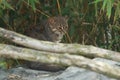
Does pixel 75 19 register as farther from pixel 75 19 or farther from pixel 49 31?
pixel 49 31

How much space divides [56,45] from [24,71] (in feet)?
2.01

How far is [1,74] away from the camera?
363 centimetres

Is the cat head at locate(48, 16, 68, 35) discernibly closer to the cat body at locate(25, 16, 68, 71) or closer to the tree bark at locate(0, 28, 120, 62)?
the cat body at locate(25, 16, 68, 71)

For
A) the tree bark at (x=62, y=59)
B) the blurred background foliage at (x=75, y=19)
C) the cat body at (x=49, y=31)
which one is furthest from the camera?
the blurred background foliage at (x=75, y=19)

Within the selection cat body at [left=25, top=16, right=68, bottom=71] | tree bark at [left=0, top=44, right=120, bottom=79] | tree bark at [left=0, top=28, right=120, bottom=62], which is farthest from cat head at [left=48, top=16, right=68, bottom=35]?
tree bark at [left=0, top=44, right=120, bottom=79]

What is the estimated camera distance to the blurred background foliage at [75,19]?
4.30 metres

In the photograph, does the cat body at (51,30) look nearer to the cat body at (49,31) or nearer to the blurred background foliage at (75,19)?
the cat body at (49,31)

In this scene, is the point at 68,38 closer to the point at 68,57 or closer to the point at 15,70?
the point at 15,70

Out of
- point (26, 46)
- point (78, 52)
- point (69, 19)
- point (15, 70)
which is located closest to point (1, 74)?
point (15, 70)

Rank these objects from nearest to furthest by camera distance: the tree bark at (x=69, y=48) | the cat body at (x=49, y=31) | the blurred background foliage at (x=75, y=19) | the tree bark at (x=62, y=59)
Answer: the tree bark at (x=62, y=59) < the tree bark at (x=69, y=48) < the cat body at (x=49, y=31) < the blurred background foliage at (x=75, y=19)

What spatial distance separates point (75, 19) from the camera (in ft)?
14.5

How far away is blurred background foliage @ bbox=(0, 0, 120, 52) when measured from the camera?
4305 millimetres

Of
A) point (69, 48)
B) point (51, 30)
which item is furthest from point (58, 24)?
point (69, 48)

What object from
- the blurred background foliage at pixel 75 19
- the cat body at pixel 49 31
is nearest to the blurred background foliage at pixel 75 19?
the blurred background foliage at pixel 75 19
